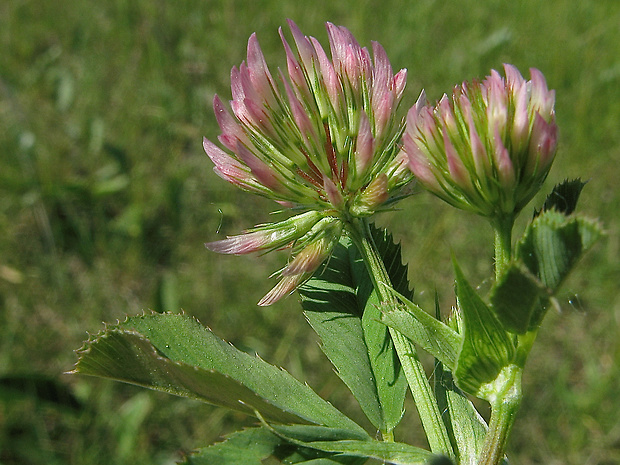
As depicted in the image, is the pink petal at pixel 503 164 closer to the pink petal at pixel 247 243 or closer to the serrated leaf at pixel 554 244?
the serrated leaf at pixel 554 244

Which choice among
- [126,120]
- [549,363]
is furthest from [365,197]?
[126,120]

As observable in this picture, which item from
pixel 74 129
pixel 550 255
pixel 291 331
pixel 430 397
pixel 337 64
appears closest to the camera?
pixel 550 255

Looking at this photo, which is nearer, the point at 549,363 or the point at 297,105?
the point at 297,105

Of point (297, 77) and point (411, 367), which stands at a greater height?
point (297, 77)

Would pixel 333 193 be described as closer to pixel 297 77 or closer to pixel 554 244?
pixel 297 77

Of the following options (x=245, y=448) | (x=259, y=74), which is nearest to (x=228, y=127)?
(x=259, y=74)

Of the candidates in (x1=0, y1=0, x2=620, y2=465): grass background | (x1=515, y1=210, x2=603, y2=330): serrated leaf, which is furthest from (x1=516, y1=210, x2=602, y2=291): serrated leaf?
(x1=0, y1=0, x2=620, y2=465): grass background

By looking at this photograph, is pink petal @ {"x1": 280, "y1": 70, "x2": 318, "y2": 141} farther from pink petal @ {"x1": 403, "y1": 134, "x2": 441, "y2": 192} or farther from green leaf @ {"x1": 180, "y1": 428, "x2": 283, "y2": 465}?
green leaf @ {"x1": 180, "y1": 428, "x2": 283, "y2": 465}

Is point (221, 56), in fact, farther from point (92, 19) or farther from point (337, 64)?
point (337, 64)
